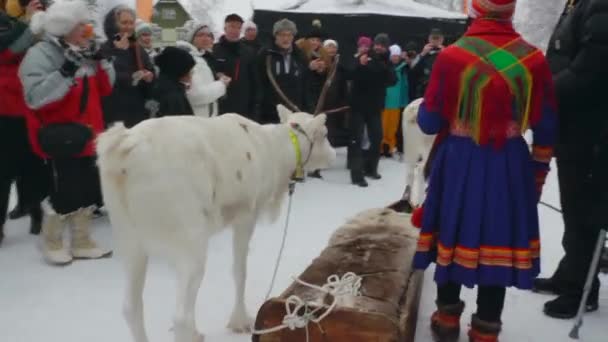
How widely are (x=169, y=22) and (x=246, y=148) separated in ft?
77.6

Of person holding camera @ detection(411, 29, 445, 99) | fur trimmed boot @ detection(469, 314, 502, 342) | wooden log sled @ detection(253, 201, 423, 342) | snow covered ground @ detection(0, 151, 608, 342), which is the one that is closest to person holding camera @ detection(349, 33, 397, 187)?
person holding camera @ detection(411, 29, 445, 99)

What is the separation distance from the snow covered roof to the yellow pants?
12.8 ft

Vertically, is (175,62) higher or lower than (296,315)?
higher

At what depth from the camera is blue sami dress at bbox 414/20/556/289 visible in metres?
2.88

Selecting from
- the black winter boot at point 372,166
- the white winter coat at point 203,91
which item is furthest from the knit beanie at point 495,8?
the black winter boot at point 372,166

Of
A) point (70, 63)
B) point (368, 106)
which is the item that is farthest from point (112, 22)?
point (368, 106)

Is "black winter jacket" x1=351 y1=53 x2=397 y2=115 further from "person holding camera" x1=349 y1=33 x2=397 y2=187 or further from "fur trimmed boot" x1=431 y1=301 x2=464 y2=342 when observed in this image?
"fur trimmed boot" x1=431 y1=301 x2=464 y2=342

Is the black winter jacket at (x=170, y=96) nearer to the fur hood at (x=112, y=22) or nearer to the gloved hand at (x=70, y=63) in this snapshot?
the fur hood at (x=112, y=22)

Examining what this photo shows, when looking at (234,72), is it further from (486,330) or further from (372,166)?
(486,330)

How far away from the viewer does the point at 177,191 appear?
2.77 metres

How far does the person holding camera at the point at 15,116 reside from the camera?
4.48m

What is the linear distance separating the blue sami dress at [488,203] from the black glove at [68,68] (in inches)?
97.3

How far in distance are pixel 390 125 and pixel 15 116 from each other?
6150 millimetres

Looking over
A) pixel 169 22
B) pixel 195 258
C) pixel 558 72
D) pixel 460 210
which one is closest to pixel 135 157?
pixel 195 258
